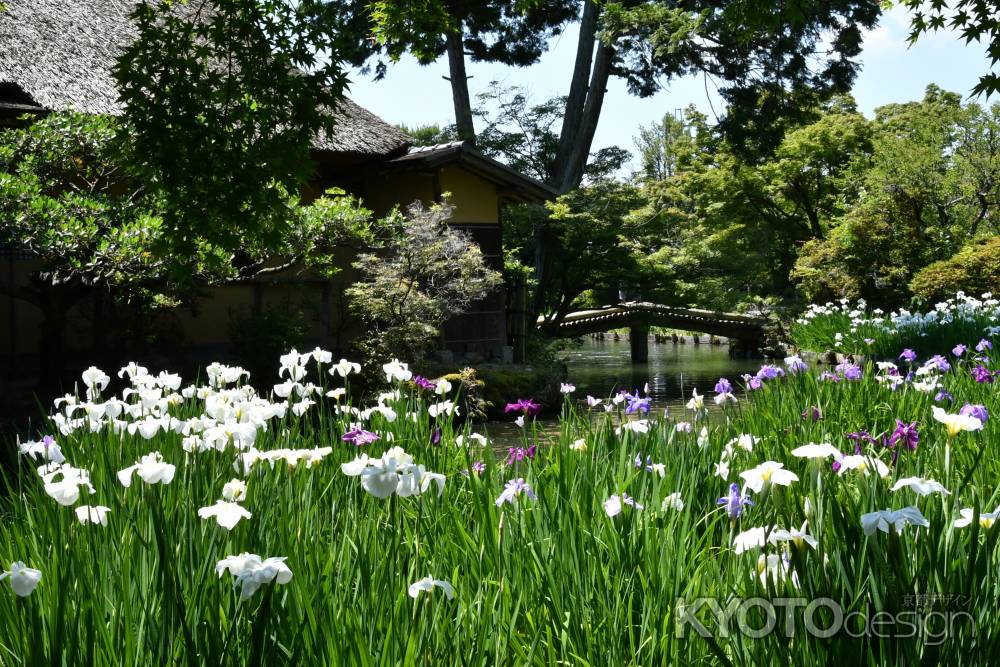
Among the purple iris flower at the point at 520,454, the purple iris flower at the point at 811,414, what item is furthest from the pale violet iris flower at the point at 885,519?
the purple iris flower at the point at 811,414

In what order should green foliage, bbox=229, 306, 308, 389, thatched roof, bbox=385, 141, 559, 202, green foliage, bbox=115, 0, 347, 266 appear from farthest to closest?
1. thatched roof, bbox=385, 141, 559, 202
2. green foliage, bbox=229, 306, 308, 389
3. green foliage, bbox=115, 0, 347, 266

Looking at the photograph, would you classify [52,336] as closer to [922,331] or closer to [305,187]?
[305,187]

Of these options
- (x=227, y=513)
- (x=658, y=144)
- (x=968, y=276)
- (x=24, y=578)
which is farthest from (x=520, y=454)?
(x=658, y=144)

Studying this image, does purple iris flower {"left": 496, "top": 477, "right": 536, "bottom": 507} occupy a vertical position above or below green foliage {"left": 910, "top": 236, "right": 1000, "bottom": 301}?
below

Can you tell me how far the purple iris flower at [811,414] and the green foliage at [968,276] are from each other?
13842mm

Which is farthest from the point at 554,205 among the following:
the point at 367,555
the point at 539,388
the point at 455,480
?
the point at 367,555

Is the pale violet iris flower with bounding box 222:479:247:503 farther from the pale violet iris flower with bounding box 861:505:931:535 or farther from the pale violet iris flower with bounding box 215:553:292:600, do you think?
the pale violet iris flower with bounding box 861:505:931:535

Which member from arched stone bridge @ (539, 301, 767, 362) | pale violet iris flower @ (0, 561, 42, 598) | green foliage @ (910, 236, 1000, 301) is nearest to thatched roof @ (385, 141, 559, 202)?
arched stone bridge @ (539, 301, 767, 362)

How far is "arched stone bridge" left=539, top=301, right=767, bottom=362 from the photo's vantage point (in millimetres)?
19672

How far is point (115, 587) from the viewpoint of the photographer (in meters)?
1.97

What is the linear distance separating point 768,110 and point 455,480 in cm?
1905

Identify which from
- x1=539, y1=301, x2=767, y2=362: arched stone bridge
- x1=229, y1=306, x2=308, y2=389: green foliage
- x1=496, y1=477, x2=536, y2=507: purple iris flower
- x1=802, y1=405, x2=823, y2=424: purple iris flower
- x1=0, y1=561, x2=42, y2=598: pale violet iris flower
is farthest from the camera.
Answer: x1=539, y1=301, x2=767, y2=362: arched stone bridge

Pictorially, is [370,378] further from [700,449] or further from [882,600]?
[882,600]

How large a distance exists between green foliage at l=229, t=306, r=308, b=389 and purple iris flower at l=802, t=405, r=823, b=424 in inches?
302
